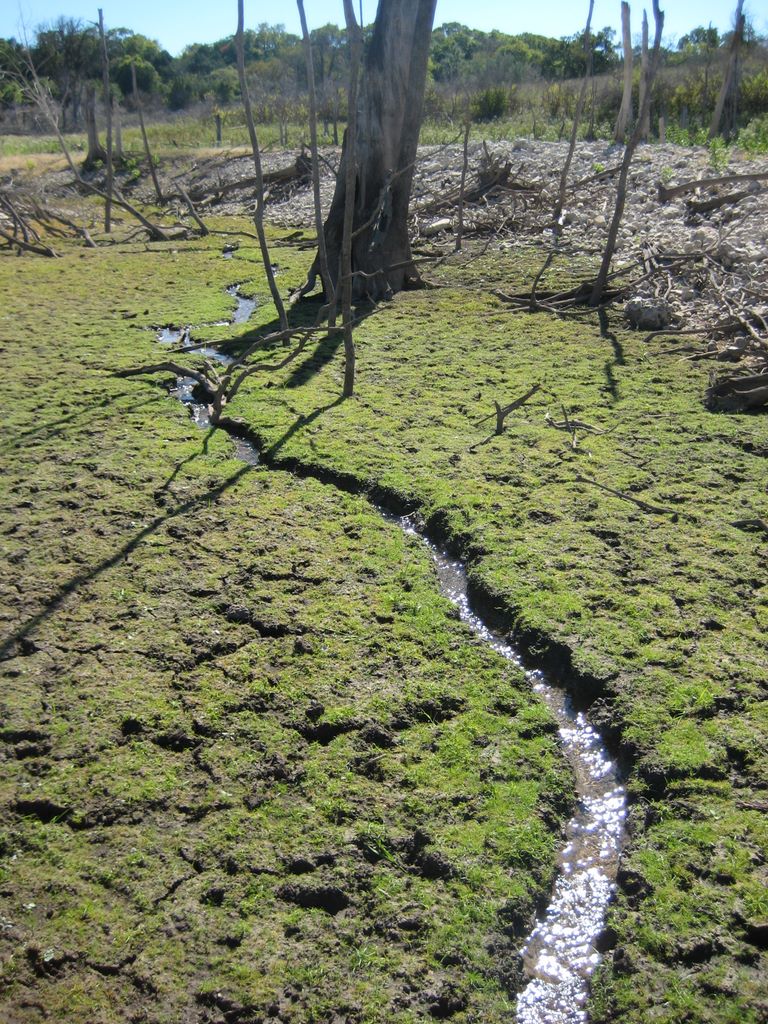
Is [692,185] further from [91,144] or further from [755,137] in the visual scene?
[91,144]

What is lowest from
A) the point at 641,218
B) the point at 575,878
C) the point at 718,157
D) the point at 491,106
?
the point at 575,878

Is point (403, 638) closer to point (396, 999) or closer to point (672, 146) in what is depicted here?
point (396, 999)

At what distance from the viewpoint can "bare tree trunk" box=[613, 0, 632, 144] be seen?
1622 centimetres

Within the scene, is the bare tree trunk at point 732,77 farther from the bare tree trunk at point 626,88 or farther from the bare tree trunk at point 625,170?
the bare tree trunk at point 625,170

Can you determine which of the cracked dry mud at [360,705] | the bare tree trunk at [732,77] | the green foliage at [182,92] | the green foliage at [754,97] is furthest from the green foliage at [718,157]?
the green foliage at [182,92]

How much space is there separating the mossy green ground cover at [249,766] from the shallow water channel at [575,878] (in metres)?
0.08

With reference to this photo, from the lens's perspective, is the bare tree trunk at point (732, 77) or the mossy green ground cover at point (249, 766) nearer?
the mossy green ground cover at point (249, 766)

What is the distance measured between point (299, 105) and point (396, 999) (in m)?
29.1

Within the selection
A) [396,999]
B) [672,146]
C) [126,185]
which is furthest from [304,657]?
[126,185]

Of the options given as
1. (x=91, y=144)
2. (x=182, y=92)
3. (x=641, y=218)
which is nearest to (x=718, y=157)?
(x=641, y=218)

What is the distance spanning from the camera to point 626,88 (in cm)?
→ 1652

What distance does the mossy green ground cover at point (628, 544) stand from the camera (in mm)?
2656

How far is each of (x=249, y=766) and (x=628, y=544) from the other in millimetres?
2355

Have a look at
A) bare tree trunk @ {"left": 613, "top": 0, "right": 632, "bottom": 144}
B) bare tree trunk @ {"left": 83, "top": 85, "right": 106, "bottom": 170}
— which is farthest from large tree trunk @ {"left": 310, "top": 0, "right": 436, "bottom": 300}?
bare tree trunk @ {"left": 83, "top": 85, "right": 106, "bottom": 170}
